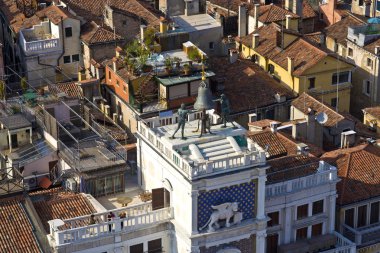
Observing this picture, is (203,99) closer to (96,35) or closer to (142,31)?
(142,31)

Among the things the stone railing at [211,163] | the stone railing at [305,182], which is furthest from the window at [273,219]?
the stone railing at [211,163]

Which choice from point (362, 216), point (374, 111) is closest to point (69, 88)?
point (374, 111)

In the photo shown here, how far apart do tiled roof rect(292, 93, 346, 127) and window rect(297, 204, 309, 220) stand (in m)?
14.8

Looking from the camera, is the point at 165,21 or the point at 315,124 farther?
the point at 165,21

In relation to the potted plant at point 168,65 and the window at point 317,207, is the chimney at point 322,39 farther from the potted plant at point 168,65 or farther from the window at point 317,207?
the window at point 317,207

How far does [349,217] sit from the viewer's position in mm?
61750

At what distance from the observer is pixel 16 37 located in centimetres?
8350

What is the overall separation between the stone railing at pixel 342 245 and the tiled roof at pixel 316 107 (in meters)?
14.0

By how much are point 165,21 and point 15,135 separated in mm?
24455

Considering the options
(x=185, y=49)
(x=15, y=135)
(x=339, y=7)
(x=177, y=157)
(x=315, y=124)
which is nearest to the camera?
(x=177, y=157)

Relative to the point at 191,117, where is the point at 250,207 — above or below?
below

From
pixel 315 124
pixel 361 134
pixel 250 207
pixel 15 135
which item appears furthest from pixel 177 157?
pixel 361 134

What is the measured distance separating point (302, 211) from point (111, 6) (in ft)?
113

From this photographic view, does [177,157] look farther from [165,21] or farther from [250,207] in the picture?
[165,21]
